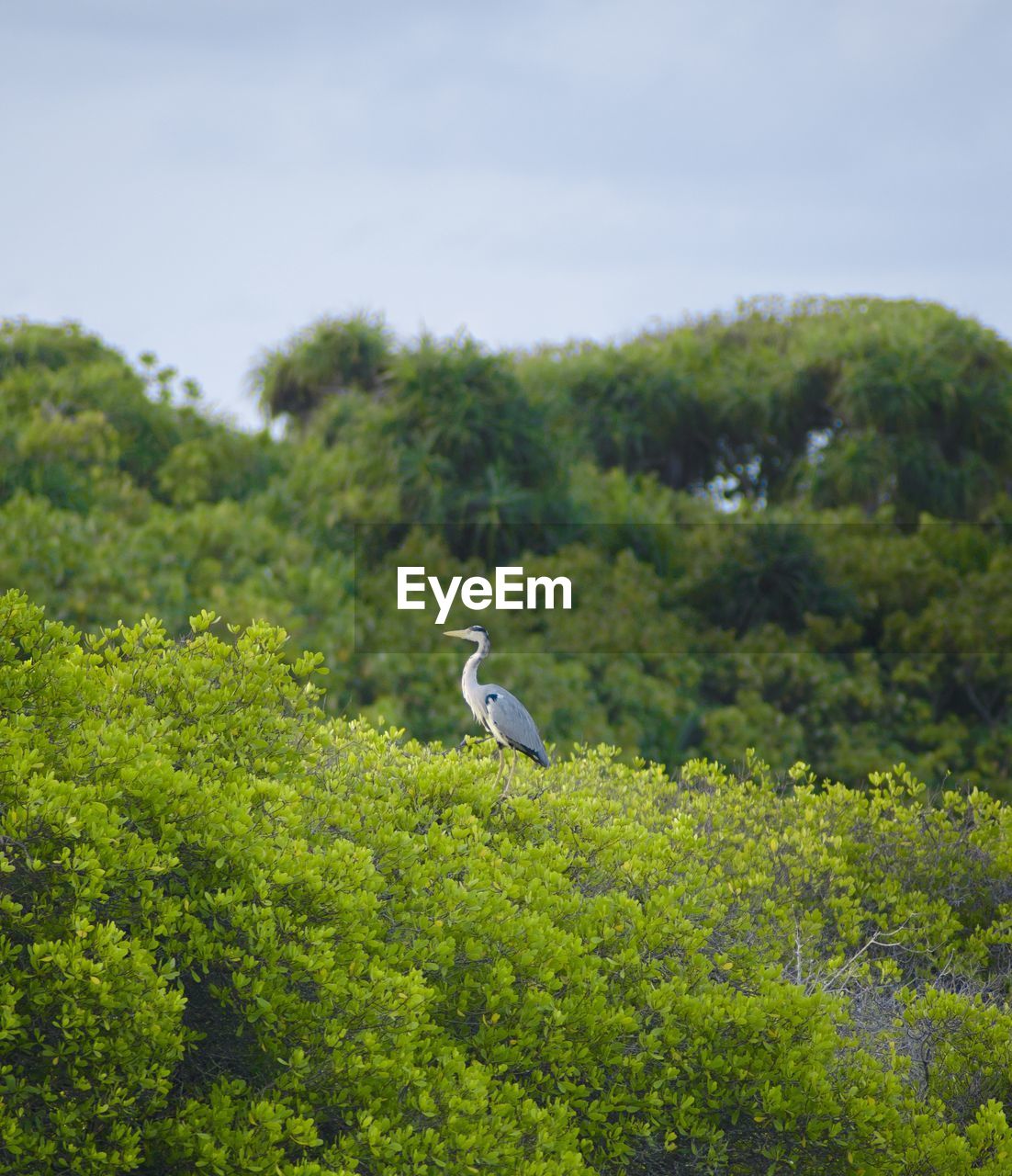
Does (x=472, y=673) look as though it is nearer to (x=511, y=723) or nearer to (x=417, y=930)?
(x=511, y=723)

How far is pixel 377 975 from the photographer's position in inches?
192

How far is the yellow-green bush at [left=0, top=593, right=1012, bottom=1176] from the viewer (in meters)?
4.54

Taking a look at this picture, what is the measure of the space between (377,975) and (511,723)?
2146mm

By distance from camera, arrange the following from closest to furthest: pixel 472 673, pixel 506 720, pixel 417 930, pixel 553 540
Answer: pixel 417 930
pixel 506 720
pixel 472 673
pixel 553 540

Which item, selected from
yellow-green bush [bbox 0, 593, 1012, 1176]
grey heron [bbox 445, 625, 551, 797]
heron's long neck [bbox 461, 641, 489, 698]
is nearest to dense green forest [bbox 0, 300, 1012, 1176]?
yellow-green bush [bbox 0, 593, 1012, 1176]

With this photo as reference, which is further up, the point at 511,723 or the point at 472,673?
the point at 472,673

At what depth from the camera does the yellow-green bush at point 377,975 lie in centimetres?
454

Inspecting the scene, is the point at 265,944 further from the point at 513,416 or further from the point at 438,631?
the point at 513,416

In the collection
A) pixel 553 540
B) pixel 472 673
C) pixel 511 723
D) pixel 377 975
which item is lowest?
pixel 377 975

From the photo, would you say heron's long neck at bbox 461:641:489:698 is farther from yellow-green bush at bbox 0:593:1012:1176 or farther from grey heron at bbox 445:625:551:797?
yellow-green bush at bbox 0:593:1012:1176

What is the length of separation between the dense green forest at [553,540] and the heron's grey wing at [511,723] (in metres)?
8.27

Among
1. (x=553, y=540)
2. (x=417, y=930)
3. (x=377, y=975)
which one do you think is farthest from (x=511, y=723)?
(x=553, y=540)

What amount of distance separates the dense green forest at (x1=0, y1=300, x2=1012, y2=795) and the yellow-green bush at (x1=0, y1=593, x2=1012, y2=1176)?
8793 millimetres

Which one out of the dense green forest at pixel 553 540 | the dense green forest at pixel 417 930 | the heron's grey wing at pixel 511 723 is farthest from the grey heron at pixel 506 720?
the dense green forest at pixel 553 540
